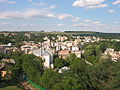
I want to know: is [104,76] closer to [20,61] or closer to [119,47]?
[20,61]

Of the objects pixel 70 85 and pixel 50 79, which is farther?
pixel 50 79

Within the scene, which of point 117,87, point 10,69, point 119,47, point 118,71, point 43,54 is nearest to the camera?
point 117,87

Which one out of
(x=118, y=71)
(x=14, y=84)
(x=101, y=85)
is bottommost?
(x=14, y=84)

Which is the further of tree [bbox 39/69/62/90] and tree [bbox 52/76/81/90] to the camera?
tree [bbox 39/69/62/90]

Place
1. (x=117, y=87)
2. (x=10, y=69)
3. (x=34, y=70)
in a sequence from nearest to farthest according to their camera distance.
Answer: (x=117, y=87) → (x=34, y=70) → (x=10, y=69)

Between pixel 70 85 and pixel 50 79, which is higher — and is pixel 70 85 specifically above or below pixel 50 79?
above

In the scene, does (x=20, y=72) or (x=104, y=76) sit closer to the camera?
(x=104, y=76)

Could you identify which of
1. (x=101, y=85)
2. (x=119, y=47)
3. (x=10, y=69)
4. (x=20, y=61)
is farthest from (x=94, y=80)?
(x=119, y=47)

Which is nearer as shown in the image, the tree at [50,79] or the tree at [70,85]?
the tree at [70,85]

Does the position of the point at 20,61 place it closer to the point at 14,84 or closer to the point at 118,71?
the point at 14,84

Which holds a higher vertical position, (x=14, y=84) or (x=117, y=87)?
(x=117, y=87)
